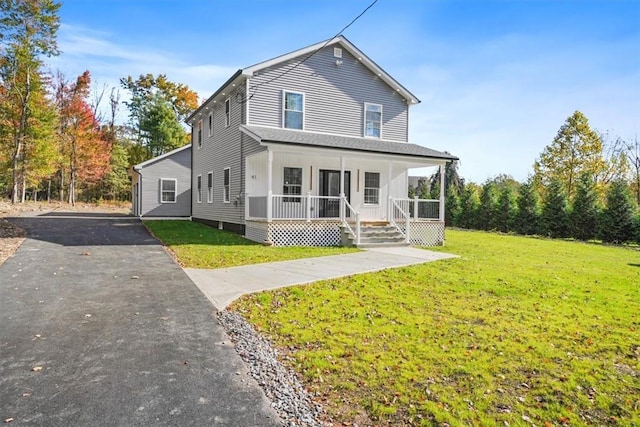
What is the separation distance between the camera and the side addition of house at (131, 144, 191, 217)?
83.9ft

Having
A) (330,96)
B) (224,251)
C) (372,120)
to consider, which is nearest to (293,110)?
(330,96)

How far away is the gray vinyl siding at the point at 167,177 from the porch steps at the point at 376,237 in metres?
15.3

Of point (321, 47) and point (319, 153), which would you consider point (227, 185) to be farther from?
point (321, 47)

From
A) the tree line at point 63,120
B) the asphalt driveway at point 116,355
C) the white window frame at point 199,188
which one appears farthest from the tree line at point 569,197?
the tree line at point 63,120

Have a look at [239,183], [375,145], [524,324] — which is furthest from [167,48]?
[524,324]

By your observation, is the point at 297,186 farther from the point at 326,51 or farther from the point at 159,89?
the point at 159,89

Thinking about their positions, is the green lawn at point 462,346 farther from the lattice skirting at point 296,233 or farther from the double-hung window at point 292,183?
the double-hung window at point 292,183

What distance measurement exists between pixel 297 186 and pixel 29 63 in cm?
2495

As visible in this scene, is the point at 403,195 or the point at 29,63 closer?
the point at 403,195

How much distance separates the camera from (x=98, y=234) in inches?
610

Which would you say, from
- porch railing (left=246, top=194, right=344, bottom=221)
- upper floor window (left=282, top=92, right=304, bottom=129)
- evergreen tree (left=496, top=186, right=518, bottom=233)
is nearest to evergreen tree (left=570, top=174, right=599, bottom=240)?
evergreen tree (left=496, top=186, right=518, bottom=233)

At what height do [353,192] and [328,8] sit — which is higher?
[328,8]

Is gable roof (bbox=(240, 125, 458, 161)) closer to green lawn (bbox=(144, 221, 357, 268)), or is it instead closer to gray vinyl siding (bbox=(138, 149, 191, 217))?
green lawn (bbox=(144, 221, 357, 268))

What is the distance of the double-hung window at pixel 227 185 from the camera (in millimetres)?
17672
